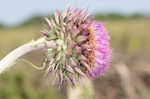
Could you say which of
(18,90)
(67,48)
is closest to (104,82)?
(18,90)

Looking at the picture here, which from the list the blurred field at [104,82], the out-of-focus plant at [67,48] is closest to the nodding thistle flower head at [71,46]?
the out-of-focus plant at [67,48]

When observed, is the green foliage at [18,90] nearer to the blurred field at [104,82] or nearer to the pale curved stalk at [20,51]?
the blurred field at [104,82]

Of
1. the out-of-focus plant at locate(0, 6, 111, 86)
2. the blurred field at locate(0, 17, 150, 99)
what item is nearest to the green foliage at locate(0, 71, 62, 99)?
the blurred field at locate(0, 17, 150, 99)

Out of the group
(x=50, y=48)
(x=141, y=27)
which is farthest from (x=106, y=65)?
(x=141, y=27)

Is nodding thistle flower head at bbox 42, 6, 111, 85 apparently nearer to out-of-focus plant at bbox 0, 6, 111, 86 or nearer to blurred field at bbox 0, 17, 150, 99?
out-of-focus plant at bbox 0, 6, 111, 86

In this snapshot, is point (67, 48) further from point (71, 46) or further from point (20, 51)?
point (20, 51)

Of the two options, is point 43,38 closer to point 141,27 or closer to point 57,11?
point 57,11

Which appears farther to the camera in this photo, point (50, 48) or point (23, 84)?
point (23, 84)

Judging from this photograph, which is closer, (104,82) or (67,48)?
(67,48)
